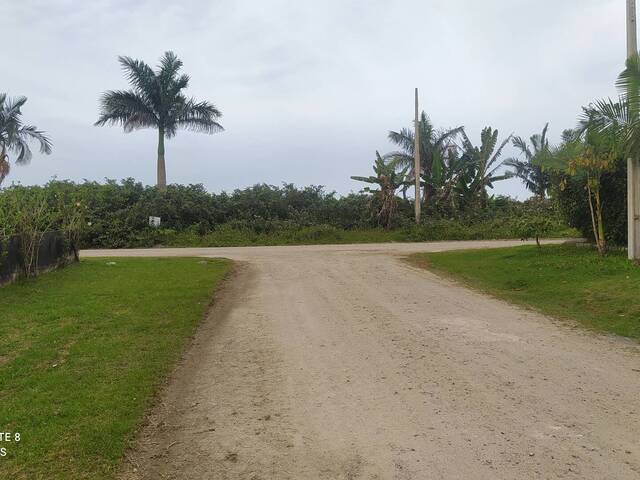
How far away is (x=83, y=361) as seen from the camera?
19.2 ft

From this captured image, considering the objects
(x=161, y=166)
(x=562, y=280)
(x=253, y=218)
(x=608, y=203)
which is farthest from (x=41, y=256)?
(x=161, y=166)

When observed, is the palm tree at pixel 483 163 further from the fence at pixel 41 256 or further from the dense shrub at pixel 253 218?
the fence at pixel 41 256

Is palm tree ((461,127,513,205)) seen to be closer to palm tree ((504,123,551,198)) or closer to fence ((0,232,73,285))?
palm tree ((504,123,551,198))

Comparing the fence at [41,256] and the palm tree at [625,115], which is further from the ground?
the palm tree at [625,115]

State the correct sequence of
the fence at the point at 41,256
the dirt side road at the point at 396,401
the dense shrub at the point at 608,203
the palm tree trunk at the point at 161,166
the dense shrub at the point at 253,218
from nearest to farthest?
the dirt side road at the point at 396,401
the fence at the point at 41,256
the dense shrub at the point at 608,203
the dense shrub at the point at 253,218
the palm tree trunk at the point at 161,166

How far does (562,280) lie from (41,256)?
478 inches

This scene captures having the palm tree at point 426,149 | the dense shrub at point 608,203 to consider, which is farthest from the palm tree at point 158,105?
the dense shrub at point 608,203

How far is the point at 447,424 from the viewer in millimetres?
4082

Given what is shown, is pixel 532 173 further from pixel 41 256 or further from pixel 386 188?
pixel 41 256

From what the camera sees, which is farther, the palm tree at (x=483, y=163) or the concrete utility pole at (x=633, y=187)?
the palm tree at (x=483, y=163)

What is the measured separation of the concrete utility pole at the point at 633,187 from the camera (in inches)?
491

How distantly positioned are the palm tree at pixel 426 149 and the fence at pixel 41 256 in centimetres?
2262

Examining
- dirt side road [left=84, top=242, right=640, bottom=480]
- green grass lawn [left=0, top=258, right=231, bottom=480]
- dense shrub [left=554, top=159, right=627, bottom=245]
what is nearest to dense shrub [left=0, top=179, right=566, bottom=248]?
dense shrub [left=554, top=159, right=627, bottom=245]

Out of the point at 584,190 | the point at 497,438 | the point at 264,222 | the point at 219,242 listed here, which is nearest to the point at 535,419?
the point at 497,438
